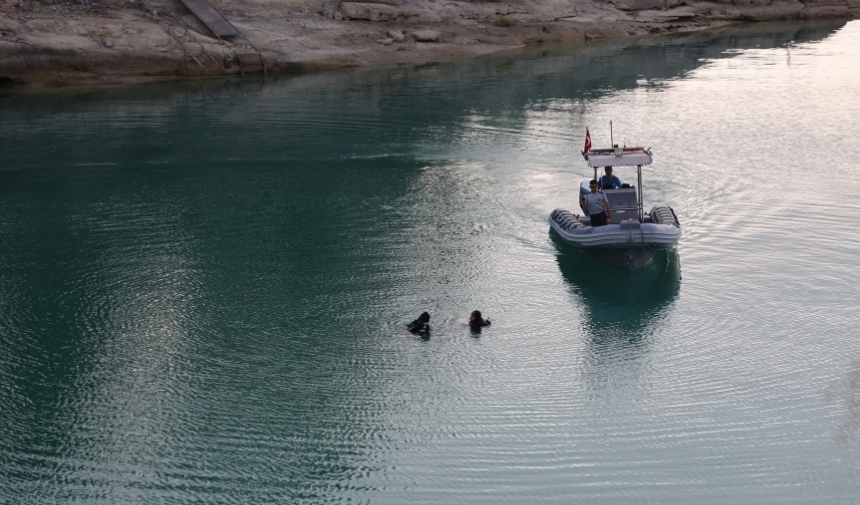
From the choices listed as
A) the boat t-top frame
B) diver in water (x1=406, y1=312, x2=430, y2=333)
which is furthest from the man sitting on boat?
diver in water (x1=406, y1=312, x2=430, y2=333)

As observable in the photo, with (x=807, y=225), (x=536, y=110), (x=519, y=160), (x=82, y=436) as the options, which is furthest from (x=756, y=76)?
(x=82, y=436)

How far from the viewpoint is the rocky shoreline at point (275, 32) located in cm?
4838

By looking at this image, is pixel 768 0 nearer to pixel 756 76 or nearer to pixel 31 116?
pixel 756 76

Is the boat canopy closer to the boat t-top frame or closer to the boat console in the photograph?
the boat t-top frame

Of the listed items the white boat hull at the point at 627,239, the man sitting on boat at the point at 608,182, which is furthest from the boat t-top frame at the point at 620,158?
the white boat hull at the point at 627,239

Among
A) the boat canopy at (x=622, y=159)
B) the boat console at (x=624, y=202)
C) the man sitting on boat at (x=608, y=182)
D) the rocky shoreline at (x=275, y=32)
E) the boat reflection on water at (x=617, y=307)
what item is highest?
the rocky shoreline at (x=275, y=32)

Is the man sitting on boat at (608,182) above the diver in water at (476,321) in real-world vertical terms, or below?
above

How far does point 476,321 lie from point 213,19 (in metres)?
37.2

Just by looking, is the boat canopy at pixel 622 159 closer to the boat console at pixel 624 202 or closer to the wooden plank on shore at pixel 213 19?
the boat console at pixel 624 202

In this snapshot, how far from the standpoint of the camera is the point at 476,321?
19.7m

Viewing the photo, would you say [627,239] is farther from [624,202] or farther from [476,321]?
[476,321]

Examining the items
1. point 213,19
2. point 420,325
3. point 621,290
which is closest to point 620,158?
point 621,290

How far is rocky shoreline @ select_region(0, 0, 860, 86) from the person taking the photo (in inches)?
1905

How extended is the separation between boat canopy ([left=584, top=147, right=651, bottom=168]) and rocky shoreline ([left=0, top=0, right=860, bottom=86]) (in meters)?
31.1
